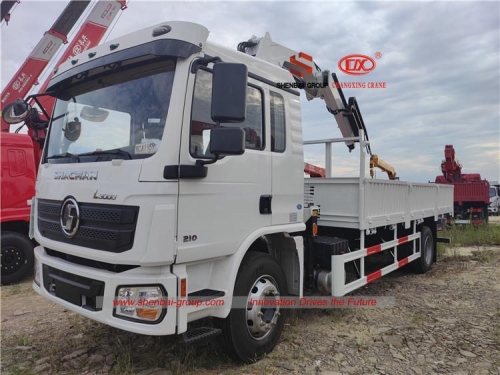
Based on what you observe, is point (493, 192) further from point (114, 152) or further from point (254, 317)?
point (114, 152)

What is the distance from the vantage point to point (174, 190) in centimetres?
251

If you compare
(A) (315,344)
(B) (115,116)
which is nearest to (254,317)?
(A) (315,344)

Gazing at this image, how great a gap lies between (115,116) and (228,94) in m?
1.02

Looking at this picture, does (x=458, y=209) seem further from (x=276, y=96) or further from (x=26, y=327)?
(x=26, y=327)

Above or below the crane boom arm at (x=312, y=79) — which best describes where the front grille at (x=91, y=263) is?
below

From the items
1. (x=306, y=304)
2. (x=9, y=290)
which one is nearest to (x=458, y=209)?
(x=306, y=304)

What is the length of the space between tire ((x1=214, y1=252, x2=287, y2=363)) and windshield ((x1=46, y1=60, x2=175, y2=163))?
1.31 m

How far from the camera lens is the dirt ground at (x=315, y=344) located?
125 inches

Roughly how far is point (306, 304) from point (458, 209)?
552 inches

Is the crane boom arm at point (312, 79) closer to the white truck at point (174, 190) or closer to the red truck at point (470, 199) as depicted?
the white truck at point (174, 190)

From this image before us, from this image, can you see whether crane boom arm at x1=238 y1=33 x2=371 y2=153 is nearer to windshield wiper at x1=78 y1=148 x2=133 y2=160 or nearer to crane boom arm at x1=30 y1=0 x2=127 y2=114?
windshield wiper at x1=78 y1=148 x2=133 y2=160

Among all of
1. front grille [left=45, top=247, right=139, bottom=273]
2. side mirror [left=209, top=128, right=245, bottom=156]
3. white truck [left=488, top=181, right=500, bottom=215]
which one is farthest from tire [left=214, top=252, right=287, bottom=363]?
white truck [left=488, top=181, right=500, bottom=215]

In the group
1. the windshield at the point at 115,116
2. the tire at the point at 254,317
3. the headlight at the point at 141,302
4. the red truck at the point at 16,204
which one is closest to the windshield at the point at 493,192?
the tire at the point at 254,317

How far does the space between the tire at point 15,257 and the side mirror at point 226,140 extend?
539 centimetres
